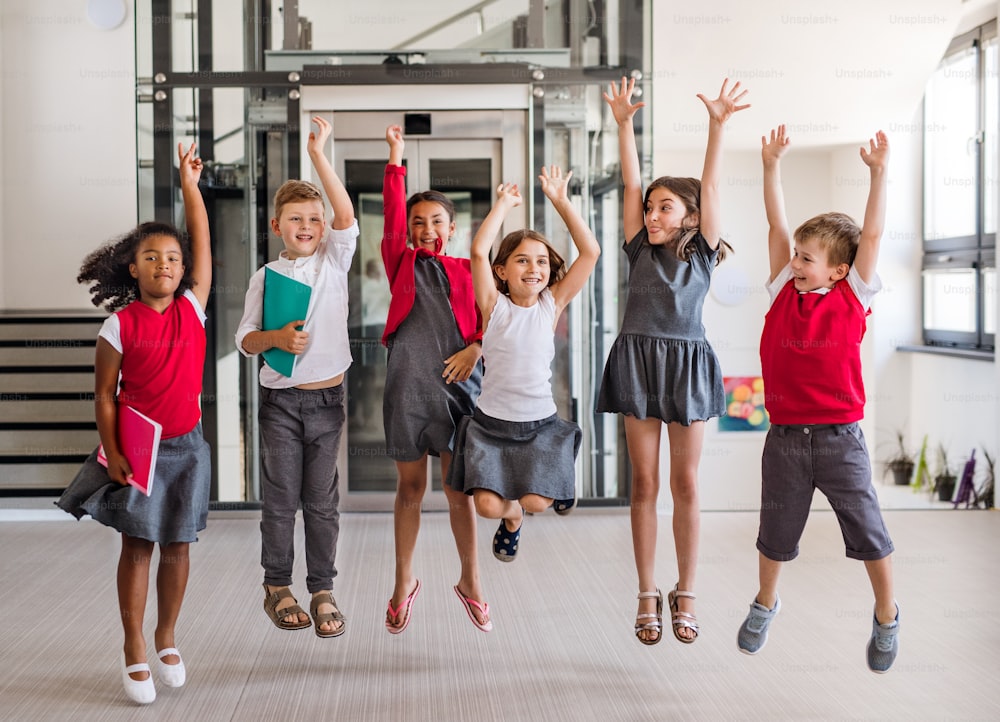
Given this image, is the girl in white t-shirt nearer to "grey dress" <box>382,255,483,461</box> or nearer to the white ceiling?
"grey dress" <box>382,255,483,461</box>

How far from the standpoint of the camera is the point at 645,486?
275 centimetres

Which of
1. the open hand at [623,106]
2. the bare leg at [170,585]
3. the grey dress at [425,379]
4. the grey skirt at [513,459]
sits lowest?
the bare leg at [170,585]

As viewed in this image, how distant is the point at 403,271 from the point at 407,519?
0.71 m

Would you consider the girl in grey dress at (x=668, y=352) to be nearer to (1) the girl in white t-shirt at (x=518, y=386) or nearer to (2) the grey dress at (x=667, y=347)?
(2) the grey dress at (x=667, y=347)

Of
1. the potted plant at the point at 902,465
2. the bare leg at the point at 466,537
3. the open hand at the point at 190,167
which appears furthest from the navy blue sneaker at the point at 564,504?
the potted plant at the point at 902,465

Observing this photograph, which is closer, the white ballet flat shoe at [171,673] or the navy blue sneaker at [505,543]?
the white ballet flat shoe at [171,673]

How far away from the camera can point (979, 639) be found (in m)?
3.10

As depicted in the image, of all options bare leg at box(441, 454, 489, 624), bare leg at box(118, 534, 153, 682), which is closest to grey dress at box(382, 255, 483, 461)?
bare leg at box(441, 454, 489, 624)

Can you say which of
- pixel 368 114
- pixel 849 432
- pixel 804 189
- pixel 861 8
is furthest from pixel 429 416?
pixel 804 189

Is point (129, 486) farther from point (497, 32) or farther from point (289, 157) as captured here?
point (497, 32)

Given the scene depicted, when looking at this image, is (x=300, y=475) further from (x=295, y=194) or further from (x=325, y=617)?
(x=295, y=194)

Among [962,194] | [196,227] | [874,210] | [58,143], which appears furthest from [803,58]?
[58,143]

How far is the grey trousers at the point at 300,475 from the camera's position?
278 centimetres

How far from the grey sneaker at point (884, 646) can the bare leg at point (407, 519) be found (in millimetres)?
1243
